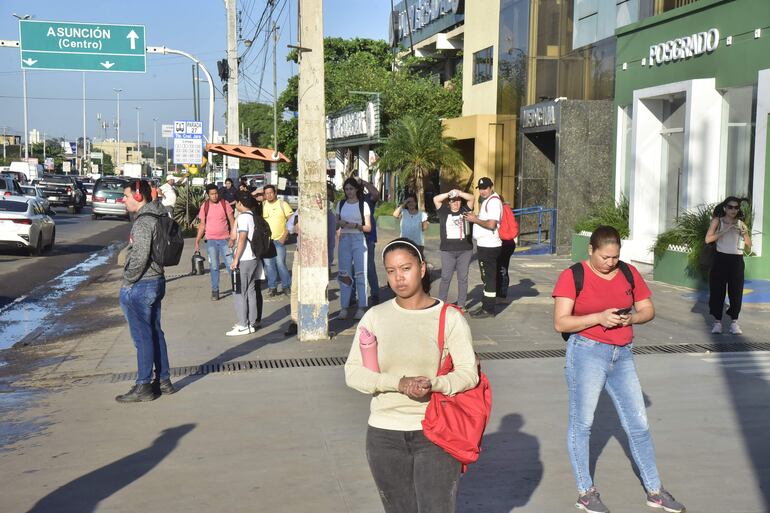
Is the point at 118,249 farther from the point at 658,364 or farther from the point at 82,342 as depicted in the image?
the point at 658,364

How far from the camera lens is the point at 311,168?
10.2 metres

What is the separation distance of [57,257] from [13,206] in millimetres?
1588

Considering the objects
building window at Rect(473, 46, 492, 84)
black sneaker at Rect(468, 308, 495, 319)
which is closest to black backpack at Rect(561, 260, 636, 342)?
black sneaker at Rect(468, 308, 495, 319)

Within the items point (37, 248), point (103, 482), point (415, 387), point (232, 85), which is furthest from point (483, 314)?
point (37, 248)

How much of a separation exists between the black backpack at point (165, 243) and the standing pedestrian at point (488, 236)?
177 inches

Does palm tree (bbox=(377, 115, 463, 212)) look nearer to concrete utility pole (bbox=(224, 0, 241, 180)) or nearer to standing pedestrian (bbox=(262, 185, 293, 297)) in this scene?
concrete utility pole (bbox=(224, 0, 241, 180))

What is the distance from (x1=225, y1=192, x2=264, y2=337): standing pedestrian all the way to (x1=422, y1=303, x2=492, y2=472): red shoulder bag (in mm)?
7095

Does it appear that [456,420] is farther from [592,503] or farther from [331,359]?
[331,359]

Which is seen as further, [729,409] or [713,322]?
[713,322]

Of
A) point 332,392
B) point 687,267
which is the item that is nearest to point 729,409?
point 332,392

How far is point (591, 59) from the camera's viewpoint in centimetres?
2055

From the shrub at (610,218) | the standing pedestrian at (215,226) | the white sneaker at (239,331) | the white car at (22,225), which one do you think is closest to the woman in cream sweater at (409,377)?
the white sneaker at (239,331)

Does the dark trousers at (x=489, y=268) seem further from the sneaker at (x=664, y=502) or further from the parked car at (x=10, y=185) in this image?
the parked car at (x=10, y=185)

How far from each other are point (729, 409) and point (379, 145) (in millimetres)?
28147
